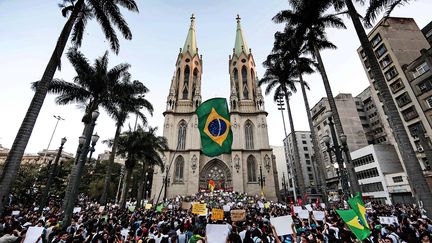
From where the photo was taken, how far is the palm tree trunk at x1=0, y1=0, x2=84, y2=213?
7324 mm

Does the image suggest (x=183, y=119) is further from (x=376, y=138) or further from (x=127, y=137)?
(x=376, y=138)

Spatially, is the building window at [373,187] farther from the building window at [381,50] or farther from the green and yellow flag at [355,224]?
the green and yellow flag at [355,224]

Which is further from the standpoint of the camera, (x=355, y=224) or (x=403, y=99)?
(x=403, y=99)

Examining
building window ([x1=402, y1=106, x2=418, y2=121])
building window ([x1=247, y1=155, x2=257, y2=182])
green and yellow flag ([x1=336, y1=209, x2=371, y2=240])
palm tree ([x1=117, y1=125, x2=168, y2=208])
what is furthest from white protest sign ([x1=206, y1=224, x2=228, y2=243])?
building window ([x1=402, y1=106, x2=418, y2=121])

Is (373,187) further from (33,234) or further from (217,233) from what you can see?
(33,234)

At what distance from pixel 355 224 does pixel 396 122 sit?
592 centimetres

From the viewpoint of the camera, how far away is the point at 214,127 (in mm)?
10805

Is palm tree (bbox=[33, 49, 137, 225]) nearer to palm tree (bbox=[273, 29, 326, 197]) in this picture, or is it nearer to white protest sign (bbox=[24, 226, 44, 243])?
white protest sign (bbox=[24, 226, 44, 243])

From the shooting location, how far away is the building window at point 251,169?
3506 cm

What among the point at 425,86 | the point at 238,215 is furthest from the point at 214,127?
the point at 425,86

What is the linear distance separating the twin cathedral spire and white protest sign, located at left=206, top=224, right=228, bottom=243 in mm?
34768

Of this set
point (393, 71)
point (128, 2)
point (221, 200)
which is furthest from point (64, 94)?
point (393, 71)

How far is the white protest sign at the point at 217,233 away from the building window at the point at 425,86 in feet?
111

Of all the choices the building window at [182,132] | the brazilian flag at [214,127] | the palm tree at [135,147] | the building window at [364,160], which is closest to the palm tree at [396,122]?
the brazilian flag at [214,127]
